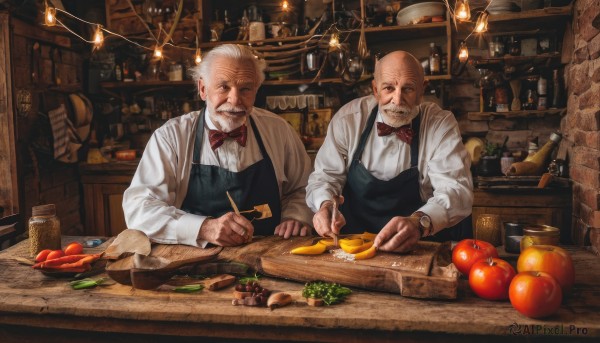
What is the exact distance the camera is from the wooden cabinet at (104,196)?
208 inches

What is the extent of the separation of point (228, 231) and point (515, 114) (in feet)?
11.7

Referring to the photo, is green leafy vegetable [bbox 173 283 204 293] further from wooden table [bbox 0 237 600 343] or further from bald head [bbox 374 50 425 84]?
bald head [bbox 374 50 425 84]

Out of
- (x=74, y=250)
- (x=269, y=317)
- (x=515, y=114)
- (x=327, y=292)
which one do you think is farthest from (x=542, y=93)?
(x=74, y=250)

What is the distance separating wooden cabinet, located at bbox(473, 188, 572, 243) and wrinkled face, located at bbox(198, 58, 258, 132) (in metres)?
2.58

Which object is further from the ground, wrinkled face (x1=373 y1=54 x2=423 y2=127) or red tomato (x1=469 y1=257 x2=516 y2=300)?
wrinkled face (x1=373 y1=54 x2=423 y2=127)

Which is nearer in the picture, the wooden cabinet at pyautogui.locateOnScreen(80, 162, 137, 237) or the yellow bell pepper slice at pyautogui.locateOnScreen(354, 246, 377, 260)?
the yellow bell pepper slice at pyautogui.locateOnScreen(354, 246, 377, 260)

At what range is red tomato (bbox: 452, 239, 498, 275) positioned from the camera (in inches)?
69.6

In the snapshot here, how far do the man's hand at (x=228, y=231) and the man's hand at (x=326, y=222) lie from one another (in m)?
0.29

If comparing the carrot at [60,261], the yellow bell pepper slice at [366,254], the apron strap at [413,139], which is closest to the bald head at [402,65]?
the apron strap at [413,139]

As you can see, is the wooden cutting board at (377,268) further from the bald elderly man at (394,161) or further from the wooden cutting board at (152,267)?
the bald elderly man at (394,161)

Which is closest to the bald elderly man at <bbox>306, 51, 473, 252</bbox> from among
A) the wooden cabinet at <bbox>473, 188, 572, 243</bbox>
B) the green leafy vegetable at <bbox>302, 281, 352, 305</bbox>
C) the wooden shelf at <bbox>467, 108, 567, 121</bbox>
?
the green leafy vegetable at <bbox>302, 281, 352, 305</bbox>

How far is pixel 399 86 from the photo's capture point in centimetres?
242

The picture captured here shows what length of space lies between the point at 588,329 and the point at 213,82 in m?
1.83

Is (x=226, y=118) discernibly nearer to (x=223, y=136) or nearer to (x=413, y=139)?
(x=223, y=136)
